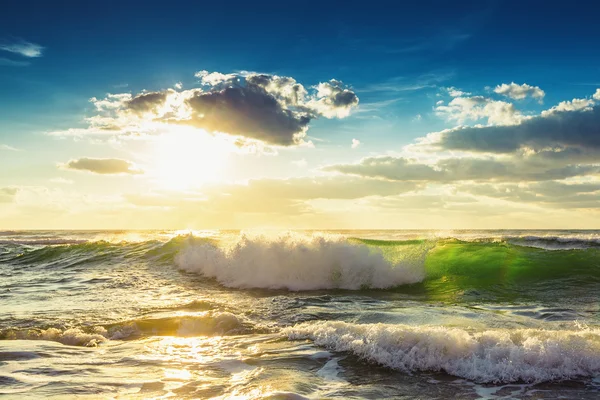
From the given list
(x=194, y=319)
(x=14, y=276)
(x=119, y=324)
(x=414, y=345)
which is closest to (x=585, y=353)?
(x=414, y=345)

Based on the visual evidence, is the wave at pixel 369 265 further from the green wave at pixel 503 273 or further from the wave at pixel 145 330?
the wave at pixel 145 330

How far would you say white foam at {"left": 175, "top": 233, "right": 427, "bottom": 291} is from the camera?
55.5ft

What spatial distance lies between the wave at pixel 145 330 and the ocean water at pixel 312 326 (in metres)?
0.05

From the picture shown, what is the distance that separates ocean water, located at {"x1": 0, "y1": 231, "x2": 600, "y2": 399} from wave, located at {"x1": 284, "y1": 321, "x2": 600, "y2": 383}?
0.02m

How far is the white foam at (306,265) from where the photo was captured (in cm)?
1692

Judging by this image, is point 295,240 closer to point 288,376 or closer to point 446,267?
point 446,267

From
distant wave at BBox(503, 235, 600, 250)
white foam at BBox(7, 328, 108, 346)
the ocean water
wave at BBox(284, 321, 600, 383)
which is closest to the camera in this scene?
the ocean water

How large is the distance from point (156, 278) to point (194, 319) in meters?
9.99

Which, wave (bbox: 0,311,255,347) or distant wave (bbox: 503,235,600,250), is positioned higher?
distant wave (bbox: 503,235,600,250)

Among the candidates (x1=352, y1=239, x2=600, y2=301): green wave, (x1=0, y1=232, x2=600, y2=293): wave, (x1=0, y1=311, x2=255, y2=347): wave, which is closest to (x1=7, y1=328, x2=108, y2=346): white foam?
(x1=0, y1=311, x2=255, y2=347): wave

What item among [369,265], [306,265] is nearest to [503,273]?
[369,265]

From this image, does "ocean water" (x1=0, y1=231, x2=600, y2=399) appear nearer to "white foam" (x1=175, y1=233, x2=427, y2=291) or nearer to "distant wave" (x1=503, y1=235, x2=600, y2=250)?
"white foam" (x1=175, y1=233, x2=427, y2=291)

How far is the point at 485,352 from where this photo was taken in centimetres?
699

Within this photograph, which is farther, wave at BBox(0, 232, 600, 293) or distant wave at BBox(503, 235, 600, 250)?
distant wave at BBox(503, 235, 600, 250)
